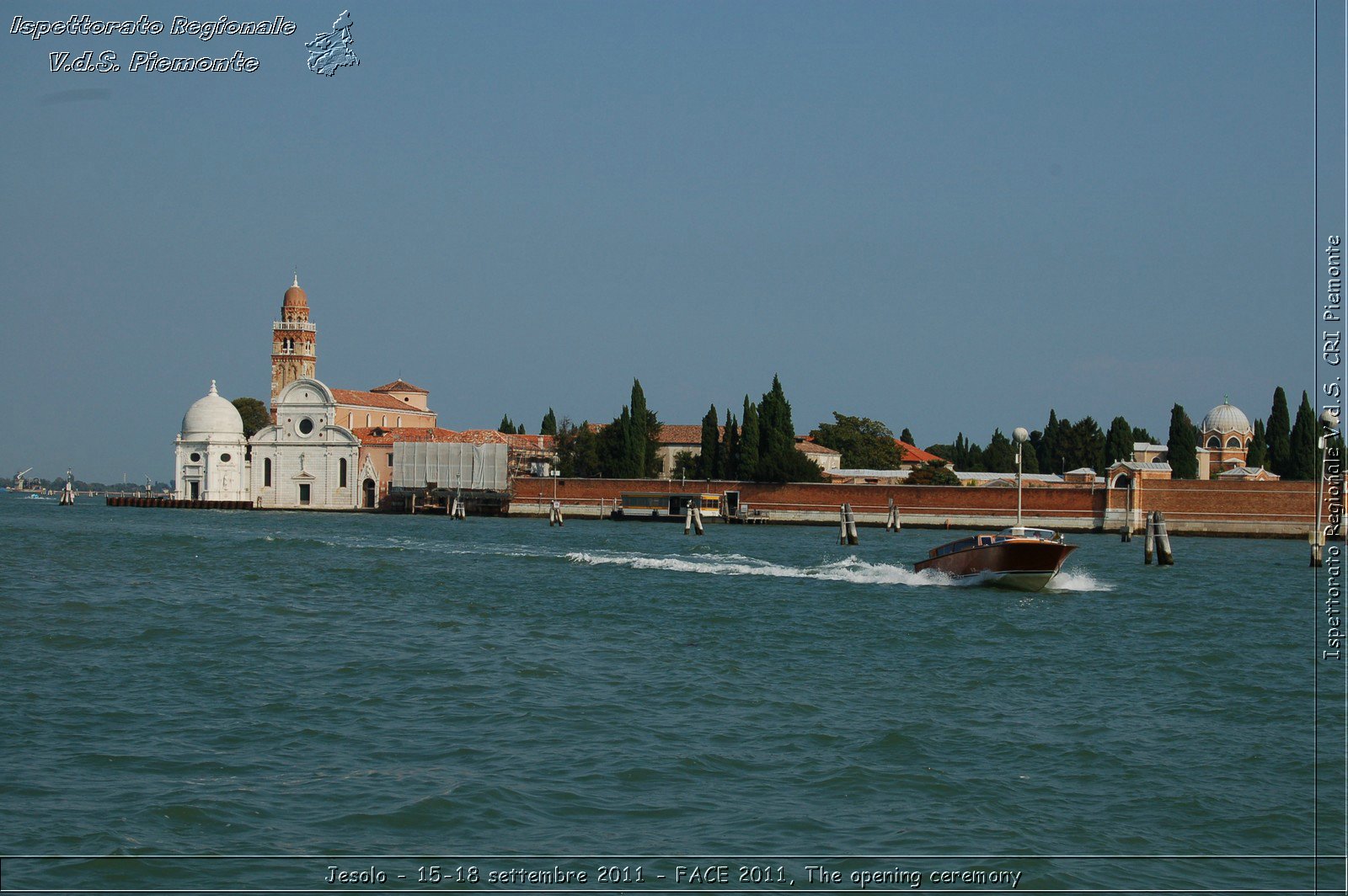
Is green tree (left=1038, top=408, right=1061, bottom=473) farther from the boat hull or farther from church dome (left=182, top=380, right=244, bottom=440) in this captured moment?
the boat hull

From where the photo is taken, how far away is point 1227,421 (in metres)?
55.6

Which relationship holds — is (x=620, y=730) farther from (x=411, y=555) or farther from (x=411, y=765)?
(x=411, y=555)

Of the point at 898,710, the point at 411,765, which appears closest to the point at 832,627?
the point at 898,710

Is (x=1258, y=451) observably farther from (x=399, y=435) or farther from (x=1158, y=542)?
(x=399, y=435)

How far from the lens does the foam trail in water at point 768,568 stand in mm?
20172

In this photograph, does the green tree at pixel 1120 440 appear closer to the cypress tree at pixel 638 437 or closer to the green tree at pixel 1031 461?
the green tree at pixel 1031 461

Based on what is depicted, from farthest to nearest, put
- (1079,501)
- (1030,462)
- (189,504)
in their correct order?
(1030,462) < (189,504) < (1079,501)

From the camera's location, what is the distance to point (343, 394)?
5809 centimetres

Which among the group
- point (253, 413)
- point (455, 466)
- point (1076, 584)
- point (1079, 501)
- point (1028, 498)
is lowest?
point (1076, 584)

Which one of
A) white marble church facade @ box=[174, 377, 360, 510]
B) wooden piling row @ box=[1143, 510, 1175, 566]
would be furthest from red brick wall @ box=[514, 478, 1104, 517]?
wooden piling row @ box=[1143, 510, 1175, 566]

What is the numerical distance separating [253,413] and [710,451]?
31.0 metres

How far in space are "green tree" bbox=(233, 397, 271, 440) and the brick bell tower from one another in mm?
7730

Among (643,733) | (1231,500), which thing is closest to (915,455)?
(1231,500)

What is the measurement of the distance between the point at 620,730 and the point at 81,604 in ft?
28.1
